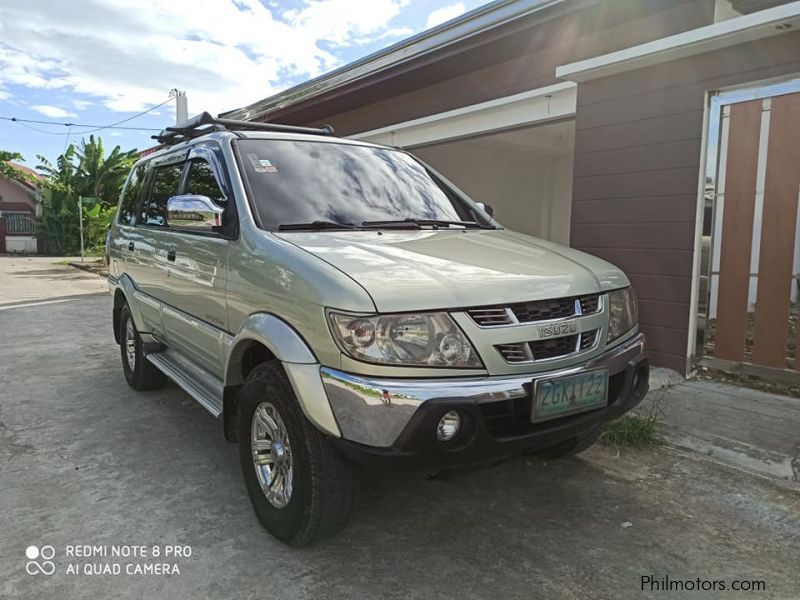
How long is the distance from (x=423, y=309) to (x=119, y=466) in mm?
2363

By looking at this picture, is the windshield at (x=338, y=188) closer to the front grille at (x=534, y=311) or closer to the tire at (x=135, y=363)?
the front grille at (x=534, y=311)

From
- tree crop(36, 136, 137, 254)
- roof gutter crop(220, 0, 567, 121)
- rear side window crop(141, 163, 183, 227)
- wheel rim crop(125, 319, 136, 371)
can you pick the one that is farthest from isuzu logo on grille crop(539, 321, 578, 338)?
tree crop(36, 136, 137, 254)

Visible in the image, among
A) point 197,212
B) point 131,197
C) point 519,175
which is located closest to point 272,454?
point 197,212

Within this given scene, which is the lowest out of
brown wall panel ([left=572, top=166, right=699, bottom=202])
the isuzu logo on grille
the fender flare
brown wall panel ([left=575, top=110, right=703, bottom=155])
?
the fender flare

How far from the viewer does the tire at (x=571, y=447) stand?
331 centimetres

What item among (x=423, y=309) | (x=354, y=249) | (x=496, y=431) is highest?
(x=354, y=249)

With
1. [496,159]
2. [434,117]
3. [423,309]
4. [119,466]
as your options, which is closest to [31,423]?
[119,466]

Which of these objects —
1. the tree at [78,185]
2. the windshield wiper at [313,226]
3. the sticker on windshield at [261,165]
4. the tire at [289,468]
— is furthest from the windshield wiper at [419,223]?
the tree at [78,185]

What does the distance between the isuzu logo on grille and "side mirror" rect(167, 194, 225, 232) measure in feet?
5.60

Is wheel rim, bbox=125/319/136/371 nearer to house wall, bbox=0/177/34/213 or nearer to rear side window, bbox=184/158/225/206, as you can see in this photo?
rear side window, bbox=184/158/225/206

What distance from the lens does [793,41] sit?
15.0ft

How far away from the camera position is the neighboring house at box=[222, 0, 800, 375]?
486cm

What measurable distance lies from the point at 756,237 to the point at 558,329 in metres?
3.48

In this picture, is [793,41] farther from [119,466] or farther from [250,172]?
[119,466]
